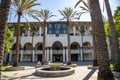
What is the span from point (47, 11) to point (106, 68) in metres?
28.8

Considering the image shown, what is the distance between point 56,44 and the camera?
193ft

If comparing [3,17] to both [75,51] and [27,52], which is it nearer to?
[75,51]

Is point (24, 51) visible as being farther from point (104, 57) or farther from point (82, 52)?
point (104, 57)

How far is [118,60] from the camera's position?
1720 centimetres

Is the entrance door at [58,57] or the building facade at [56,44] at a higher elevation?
the building facade at [56,44]

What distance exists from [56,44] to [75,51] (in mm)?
7391

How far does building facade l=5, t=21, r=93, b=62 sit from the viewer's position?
179ft

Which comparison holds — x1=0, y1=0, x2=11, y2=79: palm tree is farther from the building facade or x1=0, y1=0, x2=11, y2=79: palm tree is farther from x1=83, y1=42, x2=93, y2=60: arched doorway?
x1=83, y1=42, x2=93, y2=60: arched doorway

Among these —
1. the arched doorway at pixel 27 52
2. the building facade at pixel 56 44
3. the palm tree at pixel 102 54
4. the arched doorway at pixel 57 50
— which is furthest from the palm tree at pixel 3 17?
the arched doorway at pixel 27 52

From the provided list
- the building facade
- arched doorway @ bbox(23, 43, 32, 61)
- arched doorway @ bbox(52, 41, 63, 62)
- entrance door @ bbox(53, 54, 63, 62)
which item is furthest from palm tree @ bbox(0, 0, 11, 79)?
entrance door @ bbox(53, 54, 63, 62)

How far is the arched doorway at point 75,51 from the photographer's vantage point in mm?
56453

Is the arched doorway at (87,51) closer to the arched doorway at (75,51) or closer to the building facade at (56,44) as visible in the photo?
the building facade at (56,44)

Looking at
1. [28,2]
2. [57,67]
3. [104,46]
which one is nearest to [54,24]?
[28,2]

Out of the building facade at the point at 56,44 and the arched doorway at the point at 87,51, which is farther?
the arched doorway at the point at 87,51
